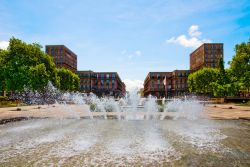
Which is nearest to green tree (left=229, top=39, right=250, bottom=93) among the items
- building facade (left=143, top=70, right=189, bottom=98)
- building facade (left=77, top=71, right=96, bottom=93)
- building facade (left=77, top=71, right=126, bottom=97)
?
building facade (left=143, top=70, right=189, bottom=98)

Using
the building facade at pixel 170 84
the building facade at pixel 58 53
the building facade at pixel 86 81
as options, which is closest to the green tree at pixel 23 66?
the building facade at pixel 58 53

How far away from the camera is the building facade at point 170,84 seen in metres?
153

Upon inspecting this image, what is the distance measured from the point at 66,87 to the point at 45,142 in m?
79.1

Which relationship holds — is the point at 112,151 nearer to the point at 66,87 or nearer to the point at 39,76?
the point at 39,76

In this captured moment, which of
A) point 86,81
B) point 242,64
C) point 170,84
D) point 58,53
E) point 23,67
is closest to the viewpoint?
point 242,64

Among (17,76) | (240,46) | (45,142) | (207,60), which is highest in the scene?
(207,60)

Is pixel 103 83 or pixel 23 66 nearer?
pixel 23 66

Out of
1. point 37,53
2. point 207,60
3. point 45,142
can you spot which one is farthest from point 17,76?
point 207,60

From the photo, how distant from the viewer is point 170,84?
166 metres

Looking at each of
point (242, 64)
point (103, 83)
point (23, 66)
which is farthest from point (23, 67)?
point (103, 83)

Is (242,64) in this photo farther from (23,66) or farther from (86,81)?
(86,81)

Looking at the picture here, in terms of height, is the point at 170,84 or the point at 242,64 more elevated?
the point at 170,84

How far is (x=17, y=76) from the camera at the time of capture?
47750 millimetres

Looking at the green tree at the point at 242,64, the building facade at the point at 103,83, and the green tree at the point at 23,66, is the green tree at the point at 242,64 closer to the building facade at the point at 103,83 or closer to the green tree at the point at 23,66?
the green tree at the point at 23,66
